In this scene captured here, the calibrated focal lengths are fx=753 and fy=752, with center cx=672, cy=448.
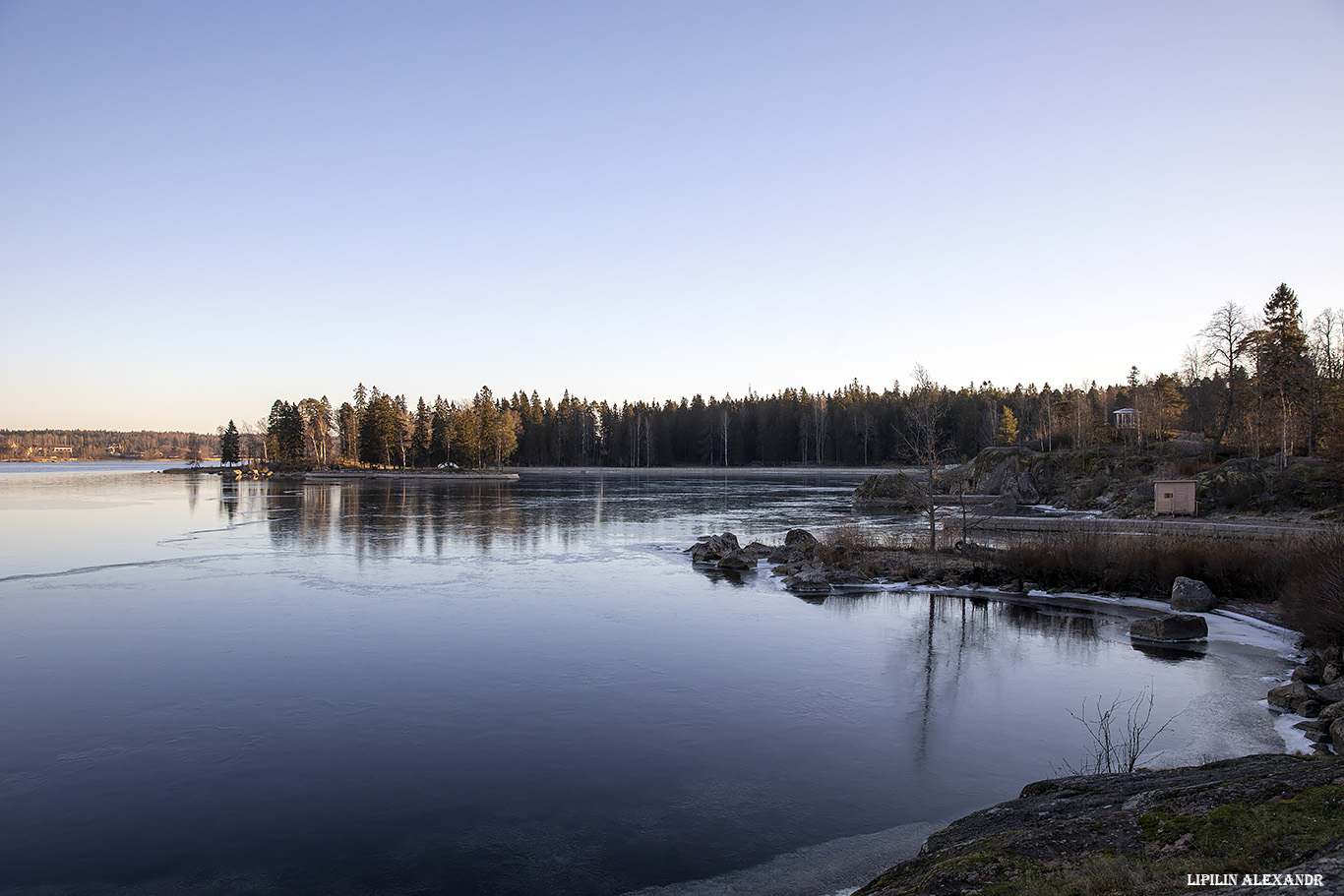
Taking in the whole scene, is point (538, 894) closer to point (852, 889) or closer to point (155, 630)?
point (852, 889)

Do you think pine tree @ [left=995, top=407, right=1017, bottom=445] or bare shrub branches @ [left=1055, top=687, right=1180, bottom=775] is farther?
pine tree @ [left=995, top=407, right=1017, bottom=445]

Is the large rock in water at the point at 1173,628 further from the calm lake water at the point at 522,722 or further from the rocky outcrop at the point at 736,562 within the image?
the rocky outcrop at the point at 736,562

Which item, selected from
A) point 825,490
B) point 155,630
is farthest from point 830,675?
point 825,490

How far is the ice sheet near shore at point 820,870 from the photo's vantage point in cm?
694

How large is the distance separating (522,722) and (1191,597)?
1795 cm

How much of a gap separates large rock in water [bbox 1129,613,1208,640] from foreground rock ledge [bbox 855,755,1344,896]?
11161 millimetres

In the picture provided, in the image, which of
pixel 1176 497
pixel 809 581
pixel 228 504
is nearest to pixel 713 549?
pixel 809 581

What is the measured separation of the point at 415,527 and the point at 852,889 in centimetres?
3438

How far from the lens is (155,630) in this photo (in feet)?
54.0

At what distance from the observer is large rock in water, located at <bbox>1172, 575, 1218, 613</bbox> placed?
1956 cm

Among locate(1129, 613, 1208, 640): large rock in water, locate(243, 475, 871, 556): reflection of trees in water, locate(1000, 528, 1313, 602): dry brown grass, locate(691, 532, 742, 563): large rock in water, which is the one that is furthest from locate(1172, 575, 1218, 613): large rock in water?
locate(243, 475, 871, 556): reflection of trees in water

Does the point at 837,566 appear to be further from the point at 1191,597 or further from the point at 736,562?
the point at 1191,597

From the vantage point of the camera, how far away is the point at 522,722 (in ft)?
37.0

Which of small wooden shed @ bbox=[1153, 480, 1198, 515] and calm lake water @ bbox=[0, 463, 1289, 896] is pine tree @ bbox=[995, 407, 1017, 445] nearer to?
small wooden shed @ bbox=[1153, 480, 1198, 515]
